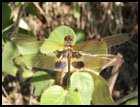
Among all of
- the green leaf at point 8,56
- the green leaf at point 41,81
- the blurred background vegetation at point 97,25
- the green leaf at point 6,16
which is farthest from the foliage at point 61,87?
the blurred background vegetation at point 97,25

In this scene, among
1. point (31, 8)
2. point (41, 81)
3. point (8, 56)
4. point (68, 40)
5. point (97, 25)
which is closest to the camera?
point (68, 40)

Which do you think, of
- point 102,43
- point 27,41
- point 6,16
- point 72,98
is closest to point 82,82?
point 72,98

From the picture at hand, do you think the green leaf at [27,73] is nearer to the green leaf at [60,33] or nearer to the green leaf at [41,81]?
the green leaf at [41,81]

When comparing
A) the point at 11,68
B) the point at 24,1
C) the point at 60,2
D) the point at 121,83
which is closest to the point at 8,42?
the point at 11,68

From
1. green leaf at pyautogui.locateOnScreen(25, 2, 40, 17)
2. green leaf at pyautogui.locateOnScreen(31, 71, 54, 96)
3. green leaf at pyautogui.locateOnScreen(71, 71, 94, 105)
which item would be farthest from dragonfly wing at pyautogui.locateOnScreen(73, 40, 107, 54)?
green leaf at pyautogui.locateOnScreen(25, 2, 40, 17)

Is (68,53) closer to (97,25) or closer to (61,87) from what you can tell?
(61,87)

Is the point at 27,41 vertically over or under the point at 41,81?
over

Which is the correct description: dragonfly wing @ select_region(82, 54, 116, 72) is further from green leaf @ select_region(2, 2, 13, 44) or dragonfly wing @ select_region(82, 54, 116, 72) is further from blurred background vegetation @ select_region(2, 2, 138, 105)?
blurred background vegetation @ select_region(2, 2, 138, 105)
